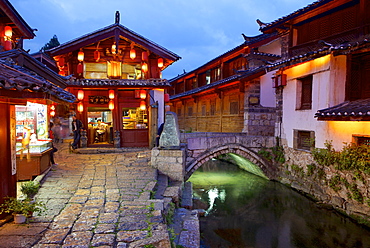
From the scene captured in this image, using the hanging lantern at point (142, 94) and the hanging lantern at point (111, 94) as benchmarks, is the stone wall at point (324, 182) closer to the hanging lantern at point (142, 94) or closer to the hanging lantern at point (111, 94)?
the hanging lantern at point (142, 94)

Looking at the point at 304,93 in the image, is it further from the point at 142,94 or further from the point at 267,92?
the point at 142,94

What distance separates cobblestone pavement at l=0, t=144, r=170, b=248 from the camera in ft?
13.3

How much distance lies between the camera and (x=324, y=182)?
1001cm

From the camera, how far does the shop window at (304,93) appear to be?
11445mm

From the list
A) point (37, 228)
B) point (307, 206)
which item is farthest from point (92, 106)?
point (307, 206)

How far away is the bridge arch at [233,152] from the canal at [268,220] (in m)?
0.82

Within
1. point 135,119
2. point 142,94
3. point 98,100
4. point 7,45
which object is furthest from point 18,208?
point 135,119

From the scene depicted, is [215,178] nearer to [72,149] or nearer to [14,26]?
[72,149]

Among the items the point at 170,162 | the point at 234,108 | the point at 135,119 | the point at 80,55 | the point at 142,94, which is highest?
the point at 80,55

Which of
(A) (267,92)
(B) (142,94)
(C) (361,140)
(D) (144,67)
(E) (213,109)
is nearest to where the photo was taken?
(C) (361,140)

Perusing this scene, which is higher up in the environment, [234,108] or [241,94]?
[241,94]

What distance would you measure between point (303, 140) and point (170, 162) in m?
7.01

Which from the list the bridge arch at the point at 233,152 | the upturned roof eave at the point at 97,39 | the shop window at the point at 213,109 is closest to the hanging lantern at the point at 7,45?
the upturned roof eave at the point at 97,39

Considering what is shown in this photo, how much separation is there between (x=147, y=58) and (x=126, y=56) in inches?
53.7
